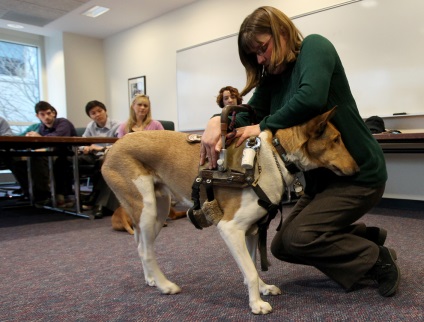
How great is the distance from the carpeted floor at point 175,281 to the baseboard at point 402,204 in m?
1.15

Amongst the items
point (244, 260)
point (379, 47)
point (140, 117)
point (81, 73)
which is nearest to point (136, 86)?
point (81, 73)

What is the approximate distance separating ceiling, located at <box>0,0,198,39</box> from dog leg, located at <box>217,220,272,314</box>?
585cm

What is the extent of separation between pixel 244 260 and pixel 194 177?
44 centimetres

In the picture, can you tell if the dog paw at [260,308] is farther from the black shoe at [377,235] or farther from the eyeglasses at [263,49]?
the eyeglasses at [263,49]

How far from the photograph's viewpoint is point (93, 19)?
285 inches

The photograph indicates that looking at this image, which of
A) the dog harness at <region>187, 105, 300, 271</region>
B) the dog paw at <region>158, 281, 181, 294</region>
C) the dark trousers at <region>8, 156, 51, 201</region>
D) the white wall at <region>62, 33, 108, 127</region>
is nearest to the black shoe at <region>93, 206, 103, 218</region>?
the dark trousers at <region>8, 156, 51, 201</region>

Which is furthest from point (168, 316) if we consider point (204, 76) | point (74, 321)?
point (204, 76)

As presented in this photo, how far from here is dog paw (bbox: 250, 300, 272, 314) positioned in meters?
1.49

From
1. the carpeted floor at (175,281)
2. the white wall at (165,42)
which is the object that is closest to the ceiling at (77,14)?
the white wall at (165,42)

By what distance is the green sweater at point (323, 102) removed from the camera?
1.42 metres

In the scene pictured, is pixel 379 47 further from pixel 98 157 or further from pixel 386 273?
pixel 98 157

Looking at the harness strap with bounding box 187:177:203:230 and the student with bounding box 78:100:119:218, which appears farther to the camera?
the student with bounding box 78:100:119:218

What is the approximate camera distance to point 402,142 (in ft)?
11.9

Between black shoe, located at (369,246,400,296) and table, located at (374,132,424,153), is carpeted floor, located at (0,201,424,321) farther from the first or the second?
table, located at (374,132,424,153)
